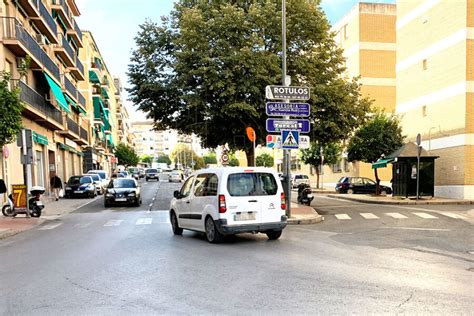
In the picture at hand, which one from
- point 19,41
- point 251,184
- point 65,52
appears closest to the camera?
point 251,184

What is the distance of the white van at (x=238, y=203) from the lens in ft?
32.4

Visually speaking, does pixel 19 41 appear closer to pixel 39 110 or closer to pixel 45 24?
pixel 39 110

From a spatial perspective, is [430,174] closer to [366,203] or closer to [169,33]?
[366,203]

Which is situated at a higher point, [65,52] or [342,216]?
[65,52]

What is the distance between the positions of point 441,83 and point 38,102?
23.6 m

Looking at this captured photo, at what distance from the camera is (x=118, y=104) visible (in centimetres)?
10594

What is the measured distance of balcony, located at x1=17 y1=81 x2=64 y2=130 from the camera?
77.5 feet

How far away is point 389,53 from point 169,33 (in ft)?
84.4

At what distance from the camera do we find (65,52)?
36.5 metres

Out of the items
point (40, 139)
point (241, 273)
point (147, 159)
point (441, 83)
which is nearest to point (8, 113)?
point (241, 273)

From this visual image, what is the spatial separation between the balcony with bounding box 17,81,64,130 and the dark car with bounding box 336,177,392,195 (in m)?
21.3

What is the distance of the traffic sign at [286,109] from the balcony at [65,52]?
26.4 metres

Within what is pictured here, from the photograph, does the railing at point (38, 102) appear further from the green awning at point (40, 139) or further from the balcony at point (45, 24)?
the balcony at point (45, 24)

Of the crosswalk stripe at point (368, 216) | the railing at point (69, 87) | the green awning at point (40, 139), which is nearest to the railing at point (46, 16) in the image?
the railing at point (69, 87)
